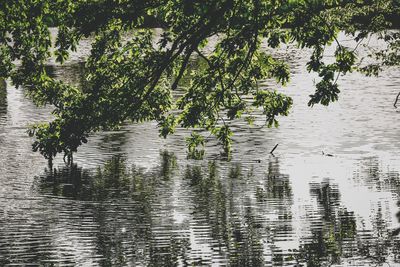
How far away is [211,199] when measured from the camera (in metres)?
25.3

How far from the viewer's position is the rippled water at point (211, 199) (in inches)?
720

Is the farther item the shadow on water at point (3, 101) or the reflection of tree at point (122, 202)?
the shadow on water at point (3, 101)

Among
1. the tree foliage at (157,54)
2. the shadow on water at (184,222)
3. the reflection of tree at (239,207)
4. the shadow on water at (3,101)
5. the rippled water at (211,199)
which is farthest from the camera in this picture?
the shadow on water at (3,101)

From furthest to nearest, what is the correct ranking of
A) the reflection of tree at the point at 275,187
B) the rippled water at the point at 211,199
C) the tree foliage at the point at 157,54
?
the reflection of tree at the point at 275,187 < the rippled water at the point at 211,199 < the tree foliage at the point at 157,54

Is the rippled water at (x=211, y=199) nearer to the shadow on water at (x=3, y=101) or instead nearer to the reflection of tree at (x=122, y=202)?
the reflection of tree at (x=122, y=202)

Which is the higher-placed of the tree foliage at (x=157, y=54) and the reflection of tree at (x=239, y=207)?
the tree foliage at (x=157, y=54)

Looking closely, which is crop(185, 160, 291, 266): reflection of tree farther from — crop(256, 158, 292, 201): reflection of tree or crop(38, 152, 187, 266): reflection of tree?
crop(38, 152, 187, 266): reflection of tree

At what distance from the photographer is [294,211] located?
23.2m

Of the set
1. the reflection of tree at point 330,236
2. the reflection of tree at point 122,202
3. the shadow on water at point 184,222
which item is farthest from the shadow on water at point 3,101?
the reflection of tree at point 330,236

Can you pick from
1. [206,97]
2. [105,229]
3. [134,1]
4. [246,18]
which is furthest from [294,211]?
[134,1]

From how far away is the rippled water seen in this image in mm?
18297

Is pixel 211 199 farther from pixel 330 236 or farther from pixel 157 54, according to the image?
pixel 157 54

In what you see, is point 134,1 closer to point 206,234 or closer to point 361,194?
point 206,234

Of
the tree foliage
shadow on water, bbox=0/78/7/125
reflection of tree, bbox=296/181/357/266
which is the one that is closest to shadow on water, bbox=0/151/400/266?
reflection of tree, bbox=296/181/357/266
